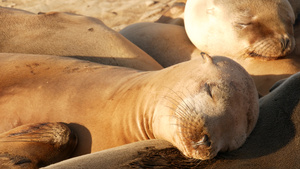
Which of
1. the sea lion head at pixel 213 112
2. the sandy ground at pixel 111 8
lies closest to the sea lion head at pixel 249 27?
the sea lion head at pixel 213 112

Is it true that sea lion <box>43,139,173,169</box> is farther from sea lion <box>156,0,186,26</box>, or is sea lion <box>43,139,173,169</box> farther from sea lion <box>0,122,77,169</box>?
sea lion <box>156,0,186,26</box>

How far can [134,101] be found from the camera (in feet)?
8.79

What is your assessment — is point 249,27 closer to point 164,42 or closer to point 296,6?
point 296,6

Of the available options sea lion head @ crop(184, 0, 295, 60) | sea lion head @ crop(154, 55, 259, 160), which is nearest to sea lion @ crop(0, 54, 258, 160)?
sea lion head @ crop(154, 55, 259, 160)

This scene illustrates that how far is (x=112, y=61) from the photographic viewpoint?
3604 mm


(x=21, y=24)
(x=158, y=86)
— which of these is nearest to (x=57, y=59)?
(x=21, y=24)

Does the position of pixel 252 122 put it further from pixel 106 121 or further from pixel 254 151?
pixel 106 121

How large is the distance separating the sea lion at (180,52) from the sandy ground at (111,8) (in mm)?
1666

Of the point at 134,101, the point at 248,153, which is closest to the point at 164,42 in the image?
the point at 134,101

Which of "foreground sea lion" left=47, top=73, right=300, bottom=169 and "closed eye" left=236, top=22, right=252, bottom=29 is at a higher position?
"foreground sea lion" left=47, top=73, right=300, bottom=169

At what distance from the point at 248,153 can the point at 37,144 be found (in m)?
1.10

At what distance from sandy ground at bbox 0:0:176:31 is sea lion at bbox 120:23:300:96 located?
A: 167 centimetres

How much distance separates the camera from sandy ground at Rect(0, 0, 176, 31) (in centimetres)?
642

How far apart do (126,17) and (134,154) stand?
15.1 ft
